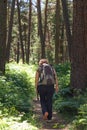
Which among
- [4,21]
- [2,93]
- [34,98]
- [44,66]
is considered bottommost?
[34,98]

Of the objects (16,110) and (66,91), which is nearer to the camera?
(16,110)

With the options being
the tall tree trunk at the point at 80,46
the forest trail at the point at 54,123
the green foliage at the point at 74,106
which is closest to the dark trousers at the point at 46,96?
the forest trail at the point at 54,123

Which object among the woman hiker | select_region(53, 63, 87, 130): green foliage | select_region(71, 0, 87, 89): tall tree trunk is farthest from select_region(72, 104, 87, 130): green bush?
select_region(71, 0, 87, 89): tall tree trunk

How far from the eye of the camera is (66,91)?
12.3m

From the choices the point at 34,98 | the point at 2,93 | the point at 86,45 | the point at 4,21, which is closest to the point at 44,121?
the point at 2,93

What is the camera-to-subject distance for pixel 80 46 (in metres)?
12.5

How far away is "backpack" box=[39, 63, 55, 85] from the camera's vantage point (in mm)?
10305

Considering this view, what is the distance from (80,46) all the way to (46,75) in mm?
2678

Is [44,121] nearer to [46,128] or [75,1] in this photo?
[46,128]

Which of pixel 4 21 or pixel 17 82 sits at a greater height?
pixel 4 21

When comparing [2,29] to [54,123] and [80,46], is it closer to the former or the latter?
[80,46]

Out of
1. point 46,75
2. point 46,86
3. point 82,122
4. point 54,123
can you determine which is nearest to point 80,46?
point 46,75

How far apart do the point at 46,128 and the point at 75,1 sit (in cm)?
514

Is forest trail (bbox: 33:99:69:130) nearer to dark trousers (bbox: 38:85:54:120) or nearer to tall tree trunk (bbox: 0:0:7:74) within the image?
dark trousers (bbox: 38:85:54:120)
